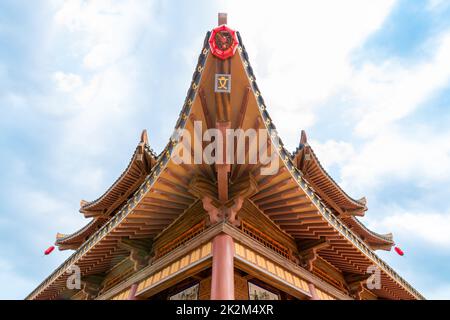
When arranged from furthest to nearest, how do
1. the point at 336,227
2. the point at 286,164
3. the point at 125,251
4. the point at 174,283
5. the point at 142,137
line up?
the point at 142,137, the point at 125,251, the point at 336,227, the point at 174,283, the point at 286,164

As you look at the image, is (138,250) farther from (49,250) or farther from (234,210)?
(49,250)

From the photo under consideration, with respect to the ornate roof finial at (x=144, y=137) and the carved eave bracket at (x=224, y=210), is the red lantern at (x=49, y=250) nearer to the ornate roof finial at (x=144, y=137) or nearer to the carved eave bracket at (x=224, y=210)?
the ornate roof finial at (x=144, y=137)

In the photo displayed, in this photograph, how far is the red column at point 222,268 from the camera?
7754 millimetres

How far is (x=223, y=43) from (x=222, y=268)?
480cm

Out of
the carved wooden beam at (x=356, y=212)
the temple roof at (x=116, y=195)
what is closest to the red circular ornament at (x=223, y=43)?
the temple roof at (x=116, y=195)

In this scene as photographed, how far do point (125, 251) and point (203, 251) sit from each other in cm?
426

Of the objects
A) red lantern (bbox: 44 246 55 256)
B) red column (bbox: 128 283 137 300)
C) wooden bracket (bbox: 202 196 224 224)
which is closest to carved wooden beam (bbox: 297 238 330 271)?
wooden bracket (bbox: 202 196 224 224)

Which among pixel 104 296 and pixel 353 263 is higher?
pixel 353 263

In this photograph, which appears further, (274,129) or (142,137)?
(142,137)

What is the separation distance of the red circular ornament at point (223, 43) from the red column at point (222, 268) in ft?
13.8

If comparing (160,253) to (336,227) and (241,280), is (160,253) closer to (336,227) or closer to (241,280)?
(241,280)

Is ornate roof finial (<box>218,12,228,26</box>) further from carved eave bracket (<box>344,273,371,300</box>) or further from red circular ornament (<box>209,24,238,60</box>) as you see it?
carved eave bracket (<box>344,273,371,300</box>)

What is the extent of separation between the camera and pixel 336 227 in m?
10.6

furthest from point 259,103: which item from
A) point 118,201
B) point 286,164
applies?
point 118,201
